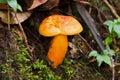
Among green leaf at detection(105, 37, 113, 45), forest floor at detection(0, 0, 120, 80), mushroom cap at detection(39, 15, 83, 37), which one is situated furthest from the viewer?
green leaf at detection(105, 37, 113, 45)

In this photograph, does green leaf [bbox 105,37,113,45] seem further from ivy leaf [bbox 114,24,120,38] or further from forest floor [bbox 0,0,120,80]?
ivy leaf [bbox 114,24,120,38]

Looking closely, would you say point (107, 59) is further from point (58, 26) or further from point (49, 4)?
point (49, 4)

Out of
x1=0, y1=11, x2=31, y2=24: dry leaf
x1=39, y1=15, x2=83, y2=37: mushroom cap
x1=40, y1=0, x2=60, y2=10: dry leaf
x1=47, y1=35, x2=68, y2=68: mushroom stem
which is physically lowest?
x1=47, y1=35, x2=68, y2=68: mushroom stem

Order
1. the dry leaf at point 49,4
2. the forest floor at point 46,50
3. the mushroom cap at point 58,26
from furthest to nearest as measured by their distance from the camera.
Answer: the dry leaf at point 49,4 < the mushroom cap at point 58,26 < the forest floor at point 46,50

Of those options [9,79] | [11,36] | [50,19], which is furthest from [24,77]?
[50,19]

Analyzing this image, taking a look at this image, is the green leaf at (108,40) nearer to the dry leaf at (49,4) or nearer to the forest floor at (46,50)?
the forest floor at (46,50)

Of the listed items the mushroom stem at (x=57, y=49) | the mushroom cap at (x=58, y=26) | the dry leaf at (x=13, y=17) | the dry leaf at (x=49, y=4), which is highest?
the dry leaf at (x=49, y=4)

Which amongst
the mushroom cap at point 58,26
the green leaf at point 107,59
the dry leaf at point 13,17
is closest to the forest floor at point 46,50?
the dry leaf at point 13,17

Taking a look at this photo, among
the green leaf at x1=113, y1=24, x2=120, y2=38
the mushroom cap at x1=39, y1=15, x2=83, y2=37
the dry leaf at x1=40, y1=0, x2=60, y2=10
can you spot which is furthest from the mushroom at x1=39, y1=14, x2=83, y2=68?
the green leaf at x1=113, y1=24, x2=120, y2=38
